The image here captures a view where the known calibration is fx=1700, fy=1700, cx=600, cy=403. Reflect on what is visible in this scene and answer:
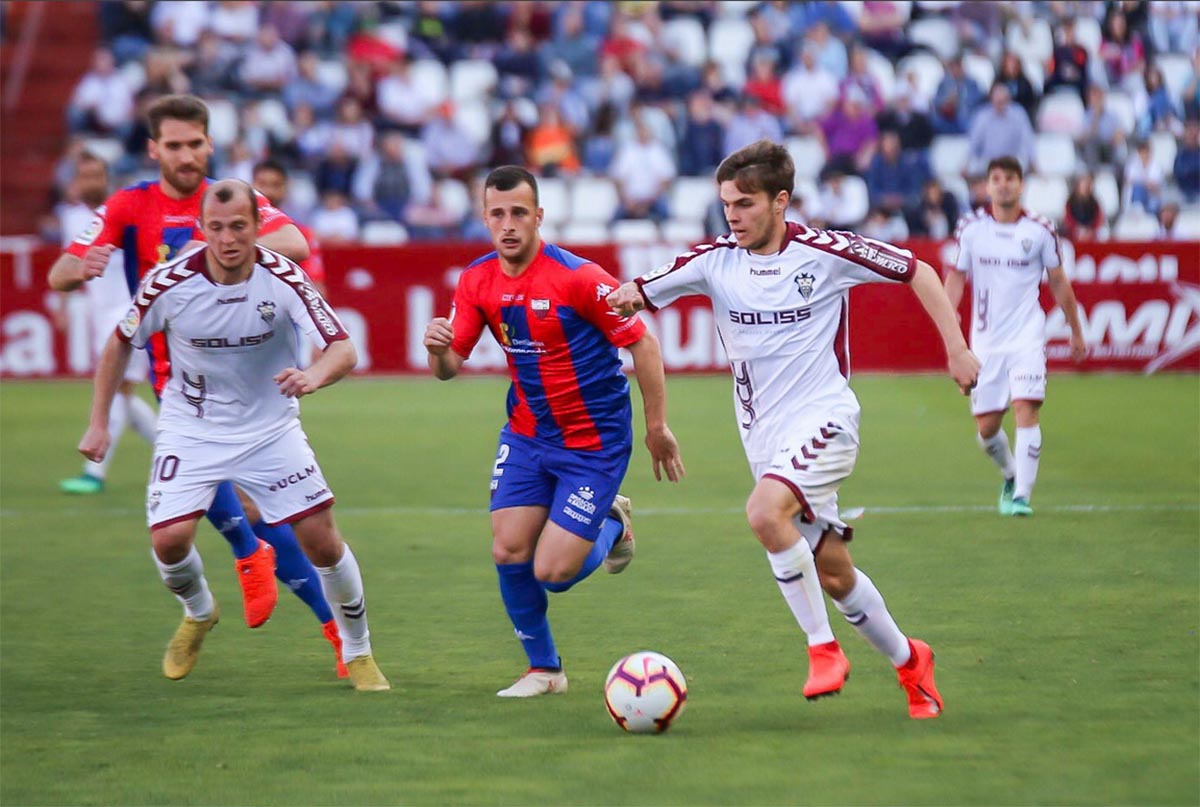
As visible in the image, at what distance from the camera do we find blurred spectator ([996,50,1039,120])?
21.0 meters

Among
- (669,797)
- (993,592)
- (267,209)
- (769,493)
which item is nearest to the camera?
(669,797)

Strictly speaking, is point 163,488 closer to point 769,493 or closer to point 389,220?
point 769,493

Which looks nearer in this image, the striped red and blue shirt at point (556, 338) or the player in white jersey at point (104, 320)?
the striped red and blue shirt at point (556, 338)

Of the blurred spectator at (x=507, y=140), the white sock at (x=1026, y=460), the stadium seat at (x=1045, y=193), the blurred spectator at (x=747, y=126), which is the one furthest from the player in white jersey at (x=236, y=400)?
the stadium seat at (x=1045, y=193)

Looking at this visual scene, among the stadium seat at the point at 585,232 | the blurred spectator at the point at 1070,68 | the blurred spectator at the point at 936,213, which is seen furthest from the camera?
the blurred spectator at the point at 1070,68

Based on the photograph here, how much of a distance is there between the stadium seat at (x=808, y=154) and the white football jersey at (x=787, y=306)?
50.9 ft

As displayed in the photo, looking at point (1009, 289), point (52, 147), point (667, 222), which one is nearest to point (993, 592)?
point (1009, 289)

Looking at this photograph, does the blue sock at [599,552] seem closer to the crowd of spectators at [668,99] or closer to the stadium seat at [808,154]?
the crowd of spectators at [668,99]

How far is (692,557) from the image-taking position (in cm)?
927

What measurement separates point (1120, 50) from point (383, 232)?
31.9 feet

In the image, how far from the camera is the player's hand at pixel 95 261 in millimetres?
6969

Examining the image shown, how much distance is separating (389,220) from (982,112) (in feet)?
24.4

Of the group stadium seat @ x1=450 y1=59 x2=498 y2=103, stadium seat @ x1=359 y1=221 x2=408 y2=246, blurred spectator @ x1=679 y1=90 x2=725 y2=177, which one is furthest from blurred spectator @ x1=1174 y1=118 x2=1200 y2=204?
stadium seat @ x1=359 y1=221 x2=408 y2=246

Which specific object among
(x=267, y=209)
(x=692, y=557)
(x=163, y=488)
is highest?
(x=267, y=209)
